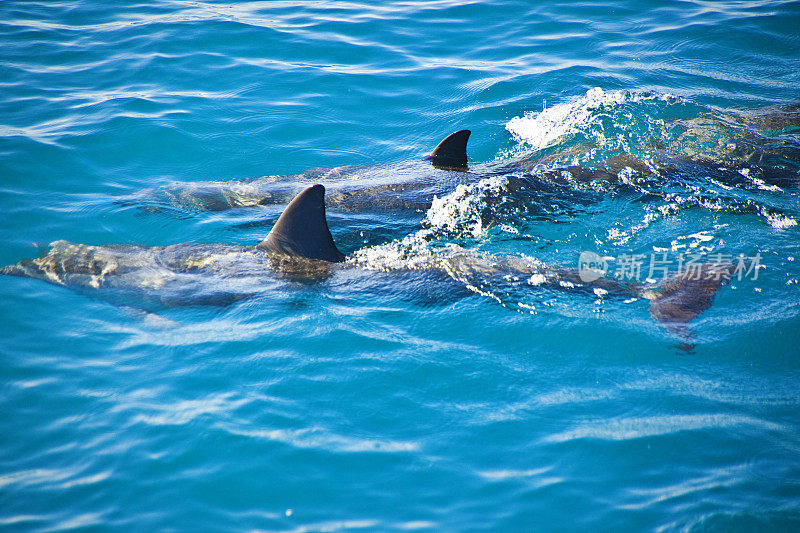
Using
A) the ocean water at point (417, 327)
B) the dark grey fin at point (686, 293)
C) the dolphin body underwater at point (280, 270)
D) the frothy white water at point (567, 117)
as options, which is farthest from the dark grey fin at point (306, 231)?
the frothy white water at point (567, 117)

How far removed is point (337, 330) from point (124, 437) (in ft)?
5.99

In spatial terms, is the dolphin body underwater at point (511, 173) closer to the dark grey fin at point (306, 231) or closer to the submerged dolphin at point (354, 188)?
the submerged dolphin at point (354, 188)

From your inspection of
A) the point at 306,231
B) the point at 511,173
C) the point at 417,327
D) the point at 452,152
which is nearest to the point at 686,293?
the point at 417,327

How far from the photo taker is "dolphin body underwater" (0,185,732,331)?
209 inches

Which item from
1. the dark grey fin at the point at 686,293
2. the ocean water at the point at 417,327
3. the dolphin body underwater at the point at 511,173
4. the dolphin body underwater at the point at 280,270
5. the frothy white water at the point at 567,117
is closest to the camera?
the ocean water at the point at 417,327

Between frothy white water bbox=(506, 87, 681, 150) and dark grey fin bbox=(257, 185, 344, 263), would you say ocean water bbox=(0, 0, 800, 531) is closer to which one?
frothy white water bbox=(506, 87, 681, 150)

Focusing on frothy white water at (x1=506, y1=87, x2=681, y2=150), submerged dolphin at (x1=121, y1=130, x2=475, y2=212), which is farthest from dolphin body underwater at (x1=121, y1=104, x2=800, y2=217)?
frothy white water at (x1=506, y1=87, x2=681, y2=150)

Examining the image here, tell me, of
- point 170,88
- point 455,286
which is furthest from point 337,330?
point 170,88

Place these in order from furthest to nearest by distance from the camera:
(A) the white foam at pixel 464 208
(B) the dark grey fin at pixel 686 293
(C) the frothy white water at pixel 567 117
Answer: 1. (C) the frothy white water at pixel 567 117
2. (A) the white foam at pixel 464 208
3. (B) the dark grey fin at pixel 686 293

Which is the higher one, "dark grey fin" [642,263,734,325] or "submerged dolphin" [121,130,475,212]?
"submerged dolphin" [121,130,475,212]

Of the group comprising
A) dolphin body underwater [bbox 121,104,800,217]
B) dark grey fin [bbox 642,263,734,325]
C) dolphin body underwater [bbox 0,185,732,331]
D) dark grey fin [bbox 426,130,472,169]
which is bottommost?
dark grey fin [bbox 642,263,734,325]

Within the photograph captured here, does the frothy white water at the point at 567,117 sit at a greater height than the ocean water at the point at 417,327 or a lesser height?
greater

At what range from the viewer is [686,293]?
17.1ft

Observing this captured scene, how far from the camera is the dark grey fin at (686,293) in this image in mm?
5020
